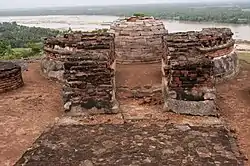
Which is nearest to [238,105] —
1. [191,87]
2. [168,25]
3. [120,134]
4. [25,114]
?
[191,87]

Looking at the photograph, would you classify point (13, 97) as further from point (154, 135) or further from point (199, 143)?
point (199, 143)

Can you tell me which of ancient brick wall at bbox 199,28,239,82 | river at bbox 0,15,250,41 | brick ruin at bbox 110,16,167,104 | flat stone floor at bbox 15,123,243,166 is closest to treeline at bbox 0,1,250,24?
river at bbox 0,15,250,41

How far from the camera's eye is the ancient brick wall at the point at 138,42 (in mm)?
11828

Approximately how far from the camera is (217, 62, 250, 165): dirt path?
5.93 metres

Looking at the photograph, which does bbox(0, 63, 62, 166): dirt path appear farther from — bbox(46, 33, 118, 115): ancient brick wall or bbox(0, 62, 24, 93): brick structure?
bbox(46, 33, 118, 115): ancient brick wall

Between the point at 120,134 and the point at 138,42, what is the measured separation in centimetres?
629

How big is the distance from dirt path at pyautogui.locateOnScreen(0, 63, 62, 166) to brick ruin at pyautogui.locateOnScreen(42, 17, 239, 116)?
567 mm

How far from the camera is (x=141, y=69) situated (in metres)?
10.7

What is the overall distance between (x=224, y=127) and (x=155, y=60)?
5.88 meters

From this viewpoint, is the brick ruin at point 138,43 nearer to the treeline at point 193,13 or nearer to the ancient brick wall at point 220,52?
the ancient brick wall at point 220,52

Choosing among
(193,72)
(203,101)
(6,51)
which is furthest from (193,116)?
(6,51)

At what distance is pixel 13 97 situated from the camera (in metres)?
8.73

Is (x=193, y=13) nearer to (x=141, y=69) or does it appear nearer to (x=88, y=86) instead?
(x=141, y=69)

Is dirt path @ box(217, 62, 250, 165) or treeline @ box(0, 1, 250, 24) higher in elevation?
dirt path @ box(217, 62, 250, 165)
